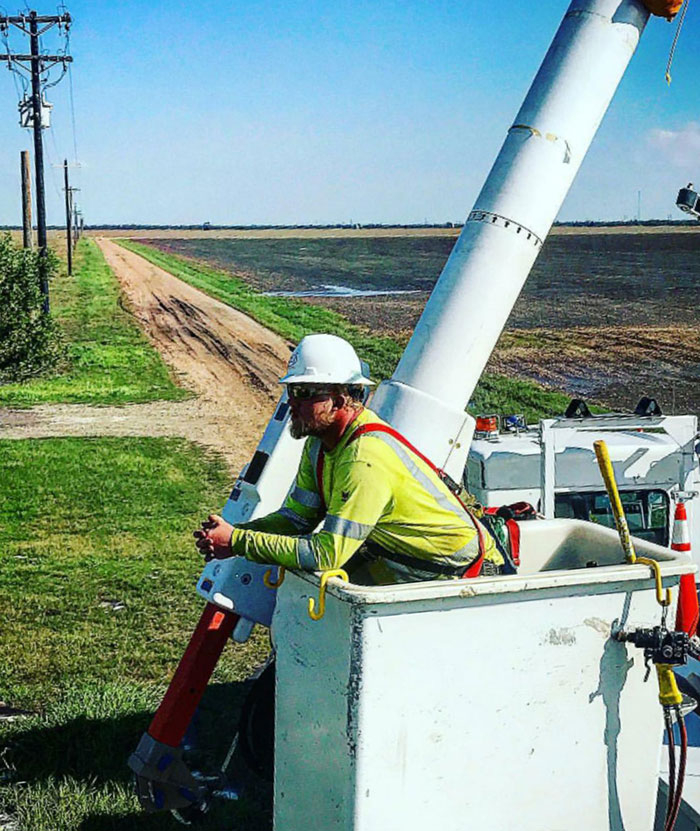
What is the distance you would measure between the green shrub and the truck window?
28.2 feet

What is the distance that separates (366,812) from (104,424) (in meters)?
16.6

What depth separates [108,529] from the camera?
1252 cm

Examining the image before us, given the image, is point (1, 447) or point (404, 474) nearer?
point (404, 474)

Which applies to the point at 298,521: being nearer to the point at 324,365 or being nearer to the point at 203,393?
the point at 324,365

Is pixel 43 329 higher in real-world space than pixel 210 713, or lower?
higher

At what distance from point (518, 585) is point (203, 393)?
65.2ft

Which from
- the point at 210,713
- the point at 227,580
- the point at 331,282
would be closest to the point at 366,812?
the point at 227,580

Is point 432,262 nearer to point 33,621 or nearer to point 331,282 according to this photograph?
point 331,282

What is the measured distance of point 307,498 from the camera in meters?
4.89

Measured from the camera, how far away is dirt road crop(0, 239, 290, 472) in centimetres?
1920

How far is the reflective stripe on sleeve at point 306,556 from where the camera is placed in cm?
416

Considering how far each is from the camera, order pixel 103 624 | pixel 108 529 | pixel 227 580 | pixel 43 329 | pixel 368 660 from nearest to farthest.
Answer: pixel 368 660, pixel 227 580, pixel 103 624, pixel 108 529, pixel 43 329

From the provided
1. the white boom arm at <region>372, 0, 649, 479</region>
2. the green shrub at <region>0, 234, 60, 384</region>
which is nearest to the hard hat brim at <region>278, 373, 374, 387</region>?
the white boom arm at <region>372, 0, 649, 479</region>

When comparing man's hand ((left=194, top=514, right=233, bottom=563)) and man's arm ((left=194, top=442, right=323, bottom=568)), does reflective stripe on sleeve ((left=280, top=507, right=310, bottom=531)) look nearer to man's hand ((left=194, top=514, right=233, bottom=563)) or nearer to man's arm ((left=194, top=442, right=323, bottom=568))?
man's arm ((left=194, top=442, right=323, bottom=568))
